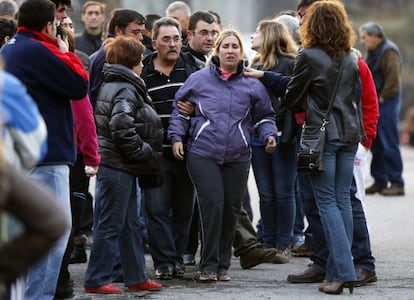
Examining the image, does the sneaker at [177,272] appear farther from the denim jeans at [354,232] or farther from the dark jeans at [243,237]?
the denim jeans at [354,232]

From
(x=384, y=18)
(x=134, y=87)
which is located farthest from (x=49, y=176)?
(x=384, y=18)

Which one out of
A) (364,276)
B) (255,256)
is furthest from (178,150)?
(364,276)

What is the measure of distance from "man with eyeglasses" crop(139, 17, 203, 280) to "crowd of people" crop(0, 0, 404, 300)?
0.04ft

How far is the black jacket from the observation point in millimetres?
8188

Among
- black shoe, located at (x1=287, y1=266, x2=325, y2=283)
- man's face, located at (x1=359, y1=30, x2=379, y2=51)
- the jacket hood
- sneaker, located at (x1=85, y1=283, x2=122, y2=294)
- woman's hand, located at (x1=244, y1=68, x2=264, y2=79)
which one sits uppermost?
the jacket hood

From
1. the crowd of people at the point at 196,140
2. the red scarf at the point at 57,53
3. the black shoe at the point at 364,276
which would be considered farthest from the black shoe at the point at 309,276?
the red scarf at the point at 57,53

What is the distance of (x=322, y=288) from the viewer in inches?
331

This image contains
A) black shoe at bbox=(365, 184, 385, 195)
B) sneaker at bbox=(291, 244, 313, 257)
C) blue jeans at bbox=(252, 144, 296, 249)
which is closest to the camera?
blue jeans at bbox=(252, 144, 296, 249)

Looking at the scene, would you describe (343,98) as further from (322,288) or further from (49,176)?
(49,176)

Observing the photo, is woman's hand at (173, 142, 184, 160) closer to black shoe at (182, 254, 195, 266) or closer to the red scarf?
black shoe at (182, 254, 195, 266)

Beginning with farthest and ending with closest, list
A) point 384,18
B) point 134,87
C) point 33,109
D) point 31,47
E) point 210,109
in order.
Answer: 1. point 384,18
2. point 210,109
3. point 134,87
4. point 31,47
5. point 33,109

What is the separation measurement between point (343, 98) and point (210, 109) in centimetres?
103

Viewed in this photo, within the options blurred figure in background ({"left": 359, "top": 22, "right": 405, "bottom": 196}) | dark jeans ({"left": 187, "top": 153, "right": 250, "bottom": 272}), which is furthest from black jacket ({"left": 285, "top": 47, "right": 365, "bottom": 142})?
blurred figure in background ({"left": 359, "top": 22, "right": 405, "bottom": 196})

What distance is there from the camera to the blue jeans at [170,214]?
29.7 ft
